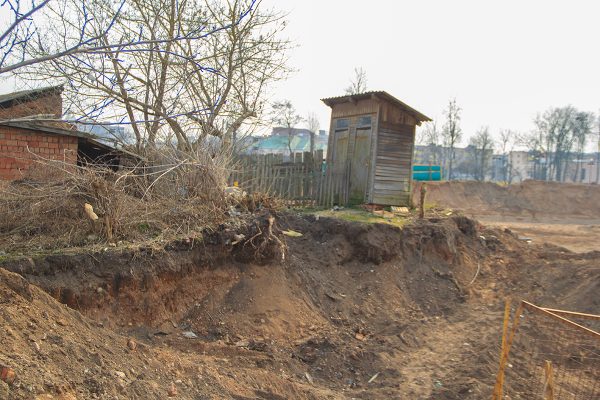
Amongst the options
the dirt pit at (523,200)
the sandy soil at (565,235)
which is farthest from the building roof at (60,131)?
the dirt pit at (523,200)

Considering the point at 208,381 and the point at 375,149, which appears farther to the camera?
the point at 375,149

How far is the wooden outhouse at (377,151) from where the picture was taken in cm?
1372

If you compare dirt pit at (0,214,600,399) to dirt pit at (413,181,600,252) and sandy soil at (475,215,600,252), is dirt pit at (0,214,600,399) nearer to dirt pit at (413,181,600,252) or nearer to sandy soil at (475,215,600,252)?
sandy soil at (475,215,600,252)

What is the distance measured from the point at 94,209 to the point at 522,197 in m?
30.2

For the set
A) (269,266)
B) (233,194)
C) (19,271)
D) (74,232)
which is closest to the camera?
(19,271)

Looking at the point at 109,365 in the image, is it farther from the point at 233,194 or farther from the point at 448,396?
the point at 233,194

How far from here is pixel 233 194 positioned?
897 cm

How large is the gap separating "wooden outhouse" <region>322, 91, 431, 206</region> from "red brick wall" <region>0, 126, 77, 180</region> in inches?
263

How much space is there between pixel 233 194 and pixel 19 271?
391 centimetres

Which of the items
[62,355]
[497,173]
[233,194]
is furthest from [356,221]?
[497,173]

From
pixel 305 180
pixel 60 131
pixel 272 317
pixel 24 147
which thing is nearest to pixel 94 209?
pixel 272 317

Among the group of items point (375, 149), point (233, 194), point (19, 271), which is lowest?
point (19, 271)

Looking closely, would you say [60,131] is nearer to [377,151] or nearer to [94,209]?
[94,209]

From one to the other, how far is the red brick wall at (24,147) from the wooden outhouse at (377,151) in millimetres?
6683
